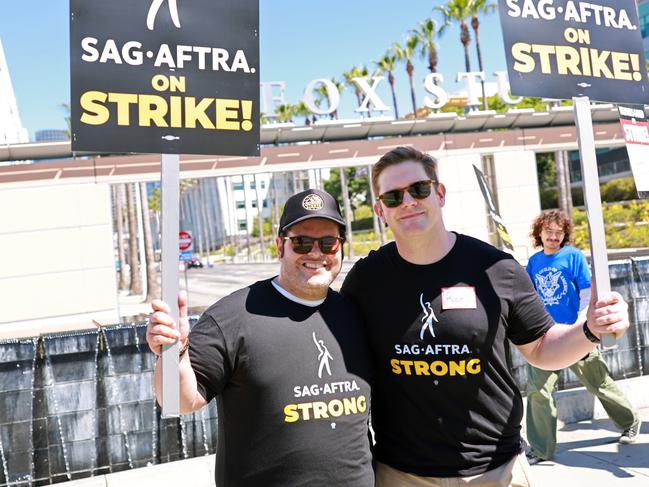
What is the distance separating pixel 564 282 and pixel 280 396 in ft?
11.0

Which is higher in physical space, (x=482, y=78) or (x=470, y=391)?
(x=482, y=78)

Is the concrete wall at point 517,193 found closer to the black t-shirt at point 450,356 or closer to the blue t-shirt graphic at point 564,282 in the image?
the blue t-shirt graphic at point 564,282

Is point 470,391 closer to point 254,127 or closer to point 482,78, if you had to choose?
point 254,127

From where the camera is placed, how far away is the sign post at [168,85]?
2189 millimetres

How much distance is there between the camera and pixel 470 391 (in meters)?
2.41

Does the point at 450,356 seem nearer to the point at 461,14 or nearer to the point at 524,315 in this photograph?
the point at 524,315

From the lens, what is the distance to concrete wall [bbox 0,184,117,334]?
17.6 metres

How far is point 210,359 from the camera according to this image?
2.22m

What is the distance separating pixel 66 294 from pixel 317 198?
17.2 metres

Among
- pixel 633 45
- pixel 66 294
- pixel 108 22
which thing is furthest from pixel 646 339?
pixel 66 294

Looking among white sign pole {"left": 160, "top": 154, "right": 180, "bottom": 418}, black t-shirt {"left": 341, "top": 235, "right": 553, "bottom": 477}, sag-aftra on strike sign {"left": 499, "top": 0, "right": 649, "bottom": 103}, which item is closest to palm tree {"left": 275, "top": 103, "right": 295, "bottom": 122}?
sag-aftra on strike sign {"left": 499, "top": 0, "right": 649, "bottom": 103}

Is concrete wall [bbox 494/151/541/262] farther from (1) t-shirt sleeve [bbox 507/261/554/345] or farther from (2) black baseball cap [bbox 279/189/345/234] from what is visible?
(2) black baseball cap [bbox 279/189/345/234]

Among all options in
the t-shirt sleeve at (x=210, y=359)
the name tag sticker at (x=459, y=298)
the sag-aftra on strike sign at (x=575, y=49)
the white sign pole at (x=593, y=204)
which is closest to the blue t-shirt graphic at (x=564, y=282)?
the sag-aftra on strike sign at (x=575, y=49)

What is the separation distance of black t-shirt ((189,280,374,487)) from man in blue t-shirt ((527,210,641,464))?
3040mm
